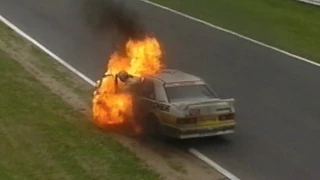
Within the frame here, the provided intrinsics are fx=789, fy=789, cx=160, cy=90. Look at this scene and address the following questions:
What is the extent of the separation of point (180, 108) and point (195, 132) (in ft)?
2.12

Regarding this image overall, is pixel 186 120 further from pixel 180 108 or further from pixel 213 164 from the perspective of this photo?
pixel 213 164

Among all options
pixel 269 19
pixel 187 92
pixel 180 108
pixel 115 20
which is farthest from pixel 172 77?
pixel 269 19

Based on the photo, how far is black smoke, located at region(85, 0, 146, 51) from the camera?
23953 millimetres

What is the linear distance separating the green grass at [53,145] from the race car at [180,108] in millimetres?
1128

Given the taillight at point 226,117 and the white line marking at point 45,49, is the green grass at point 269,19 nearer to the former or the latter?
the white line marking at point 45,49

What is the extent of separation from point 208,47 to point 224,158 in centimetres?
1230

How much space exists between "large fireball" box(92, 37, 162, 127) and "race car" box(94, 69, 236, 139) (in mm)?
623

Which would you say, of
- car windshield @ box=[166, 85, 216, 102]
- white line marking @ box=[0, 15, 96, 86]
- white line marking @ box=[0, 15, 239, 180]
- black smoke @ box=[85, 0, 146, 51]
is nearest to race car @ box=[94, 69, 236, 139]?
car windshield @ box=[166, 85, 216, 102]

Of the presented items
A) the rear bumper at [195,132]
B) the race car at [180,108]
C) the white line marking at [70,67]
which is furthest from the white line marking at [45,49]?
the rear bumper at [195,132]

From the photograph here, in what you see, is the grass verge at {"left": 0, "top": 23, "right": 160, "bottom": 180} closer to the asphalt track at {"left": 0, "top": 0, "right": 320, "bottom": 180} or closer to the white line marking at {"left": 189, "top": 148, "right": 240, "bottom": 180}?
the white line marking at {"left": 189, "top": 148, "right": 240, "bottom": 180}

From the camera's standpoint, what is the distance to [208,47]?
29.7m

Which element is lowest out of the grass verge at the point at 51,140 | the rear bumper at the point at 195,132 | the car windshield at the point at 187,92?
the grass verge at the point at 51,140

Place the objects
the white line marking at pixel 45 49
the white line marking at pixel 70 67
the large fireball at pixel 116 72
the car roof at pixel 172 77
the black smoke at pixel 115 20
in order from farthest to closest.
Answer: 1. the white line marking at pixel 45 49
2. the black smoke at pixel 115 20
3. the large fireball at pixel 116 72
4. the car roof at pixel 172 77
5. the white line marking at pixel 70 67

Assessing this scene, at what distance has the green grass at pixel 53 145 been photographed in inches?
655
